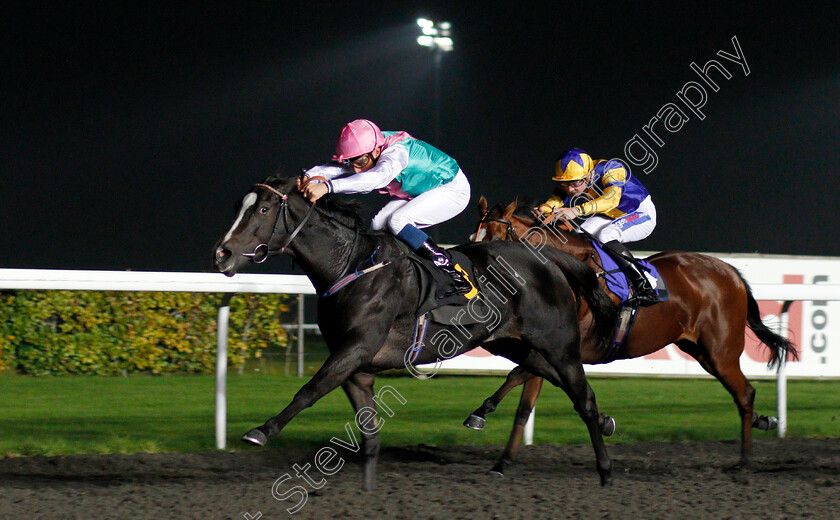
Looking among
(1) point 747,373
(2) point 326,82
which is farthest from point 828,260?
(2) point 326,82

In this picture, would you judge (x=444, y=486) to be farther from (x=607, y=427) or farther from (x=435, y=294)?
(x=607, y=427)

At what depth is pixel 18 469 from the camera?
11.5 ft

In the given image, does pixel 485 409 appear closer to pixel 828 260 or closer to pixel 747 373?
pixel 747 373

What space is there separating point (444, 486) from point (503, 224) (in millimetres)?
1430

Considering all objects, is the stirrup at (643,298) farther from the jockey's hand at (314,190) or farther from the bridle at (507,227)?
the jockey's hand at (314,190)

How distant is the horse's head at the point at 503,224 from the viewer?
4141mm

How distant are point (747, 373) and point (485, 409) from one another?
177 inches

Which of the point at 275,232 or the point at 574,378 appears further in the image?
the point at 574,378

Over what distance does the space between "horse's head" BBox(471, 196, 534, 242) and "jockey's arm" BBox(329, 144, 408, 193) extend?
3.39 feet

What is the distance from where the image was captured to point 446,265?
131 inches

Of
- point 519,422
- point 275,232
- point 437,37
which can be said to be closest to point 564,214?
point 519,422

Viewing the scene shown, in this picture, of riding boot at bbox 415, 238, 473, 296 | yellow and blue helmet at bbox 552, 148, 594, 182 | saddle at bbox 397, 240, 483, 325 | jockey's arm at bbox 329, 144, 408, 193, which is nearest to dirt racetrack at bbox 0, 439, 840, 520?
saddle at bbox 397, 240, 483, 325

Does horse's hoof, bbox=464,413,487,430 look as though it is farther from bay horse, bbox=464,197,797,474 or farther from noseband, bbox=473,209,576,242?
noseband, bbox=473,209,576,242

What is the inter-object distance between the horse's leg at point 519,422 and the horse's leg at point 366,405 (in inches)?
26.3
